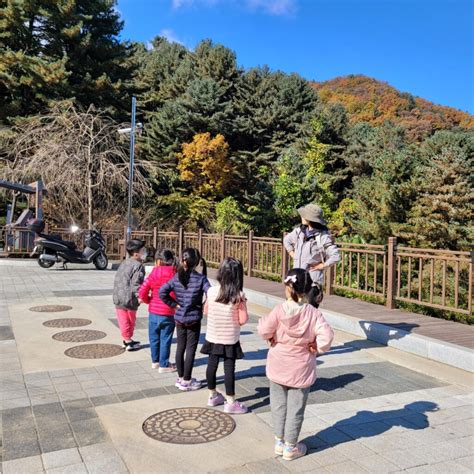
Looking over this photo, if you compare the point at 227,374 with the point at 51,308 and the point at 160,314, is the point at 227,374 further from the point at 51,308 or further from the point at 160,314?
the point at 51,308

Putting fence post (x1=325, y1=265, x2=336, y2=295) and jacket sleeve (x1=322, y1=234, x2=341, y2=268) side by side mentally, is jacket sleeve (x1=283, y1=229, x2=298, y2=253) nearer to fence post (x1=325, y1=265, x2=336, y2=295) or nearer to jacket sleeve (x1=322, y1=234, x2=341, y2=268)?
jacket sleeve (x1=322, y1=234, x2=341, y2=268)

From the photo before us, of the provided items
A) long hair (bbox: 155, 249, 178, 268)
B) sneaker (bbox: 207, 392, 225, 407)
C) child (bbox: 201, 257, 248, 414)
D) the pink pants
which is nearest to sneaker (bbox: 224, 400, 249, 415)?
child (bbox: 201, 257, 248, 414)

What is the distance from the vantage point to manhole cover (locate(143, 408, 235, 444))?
11.0ft

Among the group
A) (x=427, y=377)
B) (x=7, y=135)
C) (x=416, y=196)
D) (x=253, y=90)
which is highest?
(x=253, y=90)

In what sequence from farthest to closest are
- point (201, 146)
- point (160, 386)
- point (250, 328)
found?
point (201, 146) < point (250, 328) < point (160, 386)

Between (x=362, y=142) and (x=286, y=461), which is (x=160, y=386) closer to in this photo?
(x=286, y=461)

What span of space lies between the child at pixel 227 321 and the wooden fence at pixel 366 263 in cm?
400

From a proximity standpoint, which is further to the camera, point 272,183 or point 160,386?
point 272,183

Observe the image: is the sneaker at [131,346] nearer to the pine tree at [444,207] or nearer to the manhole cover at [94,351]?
the manhole cover at [94,351]

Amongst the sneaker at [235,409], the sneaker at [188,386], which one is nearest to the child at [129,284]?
the sneaker at [188,386]

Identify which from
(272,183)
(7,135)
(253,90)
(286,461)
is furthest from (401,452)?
(253,90)

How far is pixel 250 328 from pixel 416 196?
455 inches

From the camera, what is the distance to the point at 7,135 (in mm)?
23266

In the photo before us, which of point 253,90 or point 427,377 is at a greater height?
point 253,90
